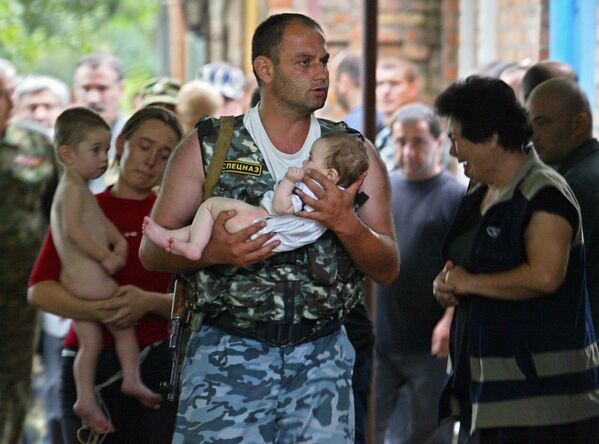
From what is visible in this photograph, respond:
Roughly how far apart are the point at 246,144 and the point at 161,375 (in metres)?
1.48

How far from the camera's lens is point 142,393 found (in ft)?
16.6

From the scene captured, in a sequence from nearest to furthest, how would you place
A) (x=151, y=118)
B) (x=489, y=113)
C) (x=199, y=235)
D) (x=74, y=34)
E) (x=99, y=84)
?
(x=199, y=235) < (x=489, y=113) < (x=151, y=118) < (x=99, y=84) < (x=74, y=34)

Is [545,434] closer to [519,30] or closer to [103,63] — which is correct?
[103,63]

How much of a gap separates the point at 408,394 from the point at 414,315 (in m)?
0.42

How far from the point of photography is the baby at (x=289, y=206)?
3.87 m

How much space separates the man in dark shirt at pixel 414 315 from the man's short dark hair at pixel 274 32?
2.81 m

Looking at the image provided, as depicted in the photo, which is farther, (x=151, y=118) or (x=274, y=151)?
(x=151, y=118)

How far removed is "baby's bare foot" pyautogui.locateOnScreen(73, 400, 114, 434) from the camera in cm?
508

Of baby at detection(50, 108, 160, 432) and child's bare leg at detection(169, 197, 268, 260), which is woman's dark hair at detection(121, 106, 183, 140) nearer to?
baby at detection(50, 108, 160, 432)

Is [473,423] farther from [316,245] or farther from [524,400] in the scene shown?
[316,245]

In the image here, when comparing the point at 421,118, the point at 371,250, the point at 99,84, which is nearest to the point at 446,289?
the point at 371,250

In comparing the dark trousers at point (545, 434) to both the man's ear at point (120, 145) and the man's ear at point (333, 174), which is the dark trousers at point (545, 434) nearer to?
the man's ear at point (333, 174)

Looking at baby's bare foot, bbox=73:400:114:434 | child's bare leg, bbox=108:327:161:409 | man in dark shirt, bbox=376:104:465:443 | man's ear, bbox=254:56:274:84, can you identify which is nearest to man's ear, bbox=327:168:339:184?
man's ear, bbox=254:56:274:84

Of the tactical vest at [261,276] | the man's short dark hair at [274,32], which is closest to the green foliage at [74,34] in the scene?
the man's short dark hair at [274,32]
